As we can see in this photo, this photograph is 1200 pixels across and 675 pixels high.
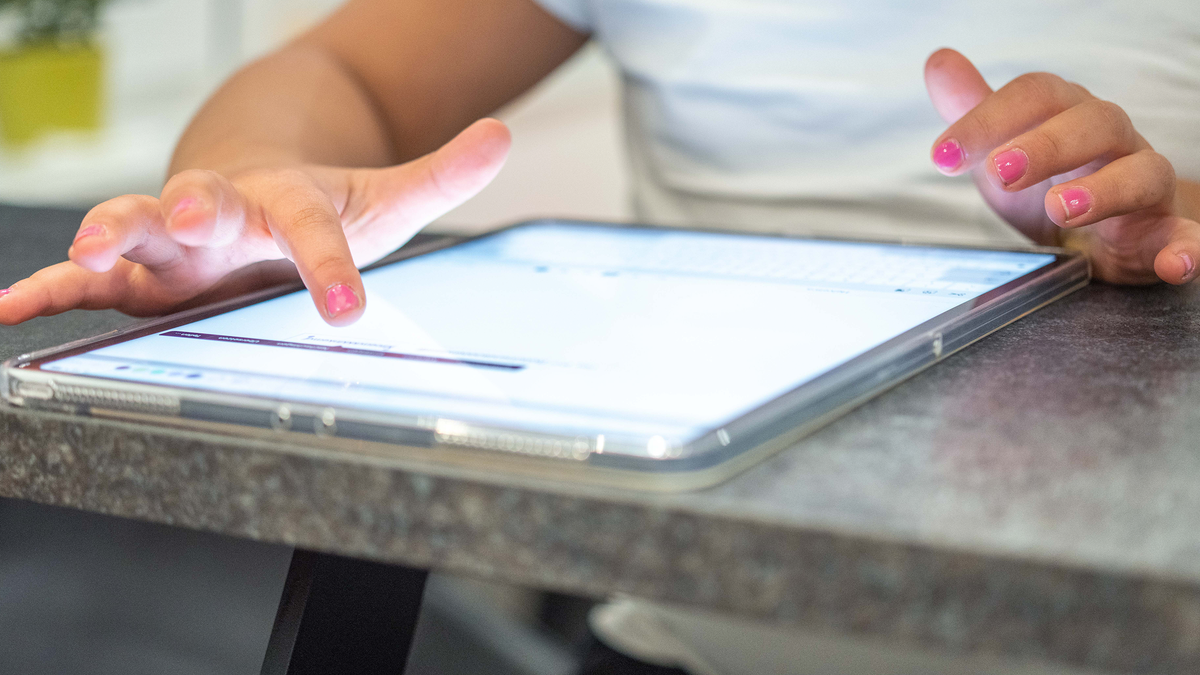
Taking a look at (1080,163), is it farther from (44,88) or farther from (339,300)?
(44,88)

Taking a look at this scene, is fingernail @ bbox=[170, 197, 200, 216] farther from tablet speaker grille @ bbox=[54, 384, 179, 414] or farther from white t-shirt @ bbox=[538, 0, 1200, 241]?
white t-shirt @ bbox=[538, 0, 1200, 241]

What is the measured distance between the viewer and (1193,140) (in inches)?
26.0

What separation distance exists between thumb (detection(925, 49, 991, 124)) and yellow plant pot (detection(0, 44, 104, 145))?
1.33 m

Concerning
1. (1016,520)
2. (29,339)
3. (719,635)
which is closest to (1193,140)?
(719,635)

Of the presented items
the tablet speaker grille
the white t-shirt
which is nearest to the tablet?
the tablet speaker grille

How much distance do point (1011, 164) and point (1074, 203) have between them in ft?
0.11

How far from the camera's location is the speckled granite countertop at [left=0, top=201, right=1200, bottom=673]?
7.9 inches

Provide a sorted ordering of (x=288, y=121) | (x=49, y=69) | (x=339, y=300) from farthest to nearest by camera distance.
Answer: (x=49, y=69)
(x=288, y=121)
(x=339, y=300)

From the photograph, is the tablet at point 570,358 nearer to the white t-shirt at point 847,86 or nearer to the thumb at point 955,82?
the thumb at point 955,82

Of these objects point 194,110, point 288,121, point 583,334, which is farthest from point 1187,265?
point 194,110

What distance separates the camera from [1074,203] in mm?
426

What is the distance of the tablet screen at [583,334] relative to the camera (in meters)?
0.27

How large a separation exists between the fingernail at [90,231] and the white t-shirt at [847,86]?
21.2 inches

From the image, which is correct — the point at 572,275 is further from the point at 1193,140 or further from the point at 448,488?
the point at 1193,140
